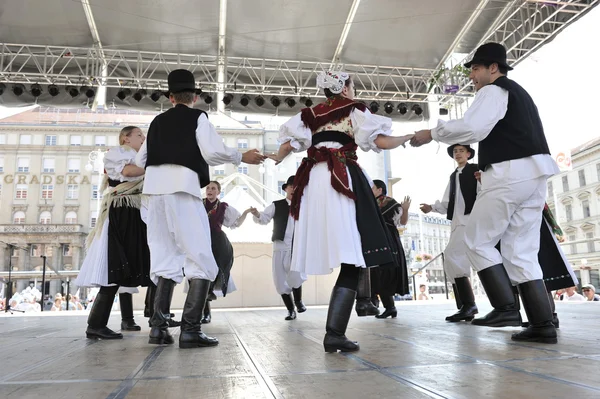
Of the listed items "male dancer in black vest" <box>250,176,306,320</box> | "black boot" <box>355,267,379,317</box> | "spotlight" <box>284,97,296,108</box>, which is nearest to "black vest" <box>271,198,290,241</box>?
"male dancer in black vest" <box>250,176,306,320</box>

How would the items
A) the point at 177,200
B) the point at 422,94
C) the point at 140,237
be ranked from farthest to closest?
the point at 422,94
the point at 140,237
the point at 177,200

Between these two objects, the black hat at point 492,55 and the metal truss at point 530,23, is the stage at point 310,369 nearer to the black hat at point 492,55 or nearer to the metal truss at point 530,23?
the black hat at point 492,55

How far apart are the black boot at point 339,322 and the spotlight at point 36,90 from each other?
8.18m

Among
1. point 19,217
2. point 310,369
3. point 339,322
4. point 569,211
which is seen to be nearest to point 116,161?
point 339,322

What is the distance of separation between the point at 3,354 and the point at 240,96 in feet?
24.5

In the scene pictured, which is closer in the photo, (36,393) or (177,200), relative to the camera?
(36,393)

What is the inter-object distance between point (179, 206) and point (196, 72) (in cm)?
681

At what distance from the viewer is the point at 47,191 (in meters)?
39.7

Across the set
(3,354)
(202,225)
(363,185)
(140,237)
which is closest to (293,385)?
(363,185)

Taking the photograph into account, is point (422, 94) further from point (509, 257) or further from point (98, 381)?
point (98, 381)

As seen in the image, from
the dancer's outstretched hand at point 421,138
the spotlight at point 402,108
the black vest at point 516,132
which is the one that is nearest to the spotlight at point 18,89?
the spotlight at point 402,108

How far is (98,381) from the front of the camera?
58.1 inches

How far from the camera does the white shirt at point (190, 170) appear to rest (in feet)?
8.33

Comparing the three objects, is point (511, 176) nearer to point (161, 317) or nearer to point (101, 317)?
point (161, 317)
